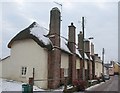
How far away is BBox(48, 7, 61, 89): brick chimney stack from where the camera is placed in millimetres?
28141

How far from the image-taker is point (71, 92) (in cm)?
2427

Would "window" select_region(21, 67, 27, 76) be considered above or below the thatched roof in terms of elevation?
below

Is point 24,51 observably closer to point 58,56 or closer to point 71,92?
point 58,56

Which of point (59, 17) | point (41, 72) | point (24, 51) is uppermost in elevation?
point (59, 17)

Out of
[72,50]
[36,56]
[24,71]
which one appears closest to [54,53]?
[36,56]

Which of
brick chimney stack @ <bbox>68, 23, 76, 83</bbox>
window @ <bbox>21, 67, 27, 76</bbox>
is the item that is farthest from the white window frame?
brick chimney stack @ <bbox>68, 23, 76, 83</bbox>

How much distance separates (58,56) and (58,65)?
1.00 m

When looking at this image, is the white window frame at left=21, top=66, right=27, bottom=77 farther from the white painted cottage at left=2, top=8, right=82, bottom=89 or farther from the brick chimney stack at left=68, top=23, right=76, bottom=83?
the brick chimney stack at left=68, top=23, right=76, bottom=83

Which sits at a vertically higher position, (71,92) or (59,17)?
(59,17)

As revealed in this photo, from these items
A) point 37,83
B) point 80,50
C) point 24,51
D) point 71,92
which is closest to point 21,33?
point 24,51

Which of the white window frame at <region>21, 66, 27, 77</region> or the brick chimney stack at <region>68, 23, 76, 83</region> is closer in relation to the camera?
the white window frame at <region>21, 66, 27, 77</region>

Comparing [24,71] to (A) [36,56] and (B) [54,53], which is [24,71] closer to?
(A) [36,56]

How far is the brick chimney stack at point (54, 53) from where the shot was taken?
1108 inches

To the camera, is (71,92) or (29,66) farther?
(29,66)
